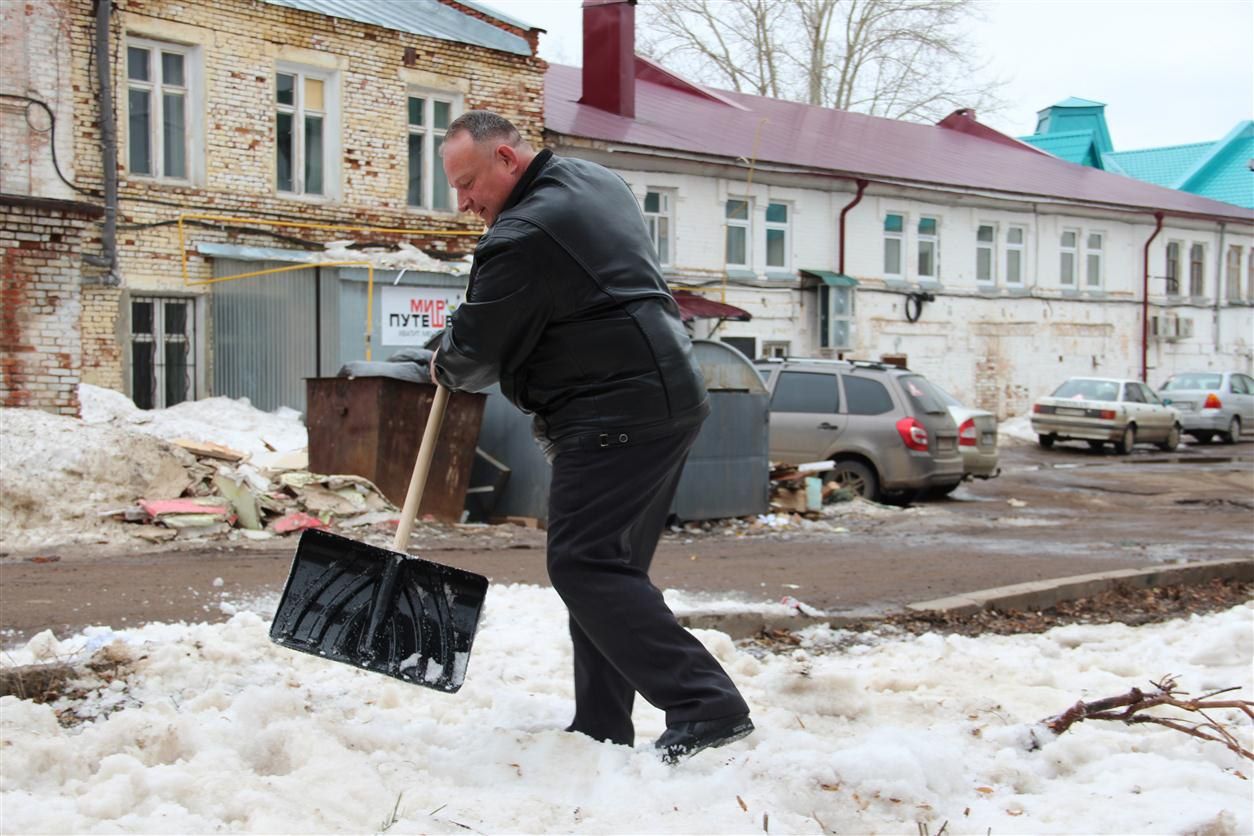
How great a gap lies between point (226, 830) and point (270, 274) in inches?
640

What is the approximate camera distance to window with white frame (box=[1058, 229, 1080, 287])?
108ft

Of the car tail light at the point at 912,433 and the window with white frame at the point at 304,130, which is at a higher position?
the window with white frame at the point at 304,130

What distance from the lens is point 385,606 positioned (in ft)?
12.5

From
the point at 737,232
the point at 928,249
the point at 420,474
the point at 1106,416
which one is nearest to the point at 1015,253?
the point at 928,249

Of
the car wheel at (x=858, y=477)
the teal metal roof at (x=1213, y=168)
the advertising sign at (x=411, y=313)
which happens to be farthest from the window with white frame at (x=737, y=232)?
the teal metal roof at (x=1213, y=168)

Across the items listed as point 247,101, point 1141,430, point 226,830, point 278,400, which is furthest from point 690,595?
point 1141,430

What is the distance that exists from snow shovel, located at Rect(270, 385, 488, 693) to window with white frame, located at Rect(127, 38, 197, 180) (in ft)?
49.9

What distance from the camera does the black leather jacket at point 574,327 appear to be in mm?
3418

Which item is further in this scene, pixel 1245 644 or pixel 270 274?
pixel 270 274

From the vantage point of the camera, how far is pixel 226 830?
285 centimetres

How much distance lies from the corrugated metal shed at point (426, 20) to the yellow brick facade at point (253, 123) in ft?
0.57

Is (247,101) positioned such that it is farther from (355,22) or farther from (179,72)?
(355,22)

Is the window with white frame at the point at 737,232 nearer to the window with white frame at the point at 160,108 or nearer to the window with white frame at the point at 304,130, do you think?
the window with white frame at the point at 304,130

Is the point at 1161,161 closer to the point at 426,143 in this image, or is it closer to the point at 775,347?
the point at 775,347
